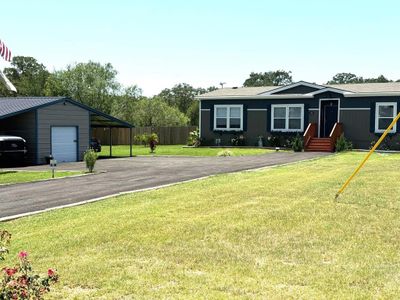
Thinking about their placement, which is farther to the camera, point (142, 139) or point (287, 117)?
point (142, 139)

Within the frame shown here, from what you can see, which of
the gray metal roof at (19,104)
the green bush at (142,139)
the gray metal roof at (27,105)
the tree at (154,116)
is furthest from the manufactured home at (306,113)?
the tree at (154,116)

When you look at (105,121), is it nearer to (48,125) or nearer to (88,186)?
(48,125)

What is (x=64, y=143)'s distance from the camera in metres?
26.4

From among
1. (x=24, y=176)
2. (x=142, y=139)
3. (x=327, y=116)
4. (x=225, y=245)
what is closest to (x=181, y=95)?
(x=142, y=139)

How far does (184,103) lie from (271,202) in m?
82.1

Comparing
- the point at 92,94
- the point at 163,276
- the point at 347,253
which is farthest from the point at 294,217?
the point at 92,94

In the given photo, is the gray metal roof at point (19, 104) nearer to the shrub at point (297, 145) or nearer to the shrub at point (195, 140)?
the shrub at point (195, 140)

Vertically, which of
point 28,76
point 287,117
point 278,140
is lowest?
point 278,140

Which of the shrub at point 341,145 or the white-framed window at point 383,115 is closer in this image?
the shrub at point 341,145

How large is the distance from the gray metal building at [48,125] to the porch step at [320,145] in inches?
520

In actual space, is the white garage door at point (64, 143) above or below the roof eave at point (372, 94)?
below

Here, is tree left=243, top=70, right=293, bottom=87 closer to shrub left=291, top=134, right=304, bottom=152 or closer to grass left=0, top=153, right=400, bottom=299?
shrub left=291, top=134, right=304, bottom=152

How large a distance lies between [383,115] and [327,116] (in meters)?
3.68

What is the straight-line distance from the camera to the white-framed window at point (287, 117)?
3341cm
